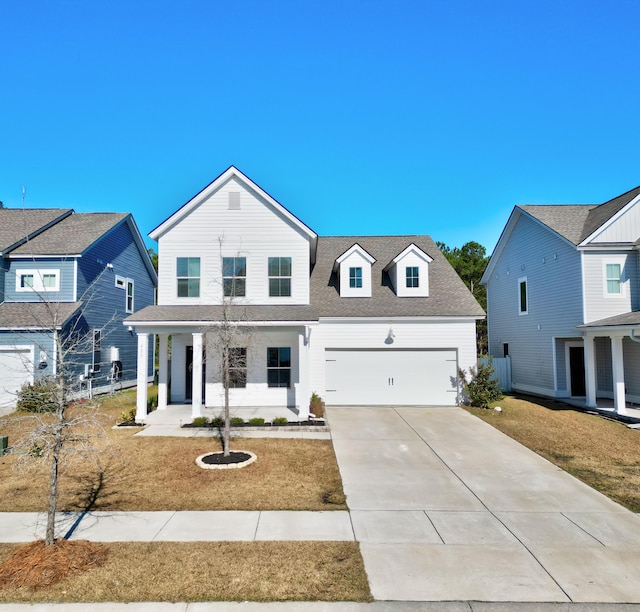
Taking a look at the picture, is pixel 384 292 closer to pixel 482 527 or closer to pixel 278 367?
pixel 278 367

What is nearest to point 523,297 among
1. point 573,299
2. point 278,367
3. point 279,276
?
Result: point 573,299

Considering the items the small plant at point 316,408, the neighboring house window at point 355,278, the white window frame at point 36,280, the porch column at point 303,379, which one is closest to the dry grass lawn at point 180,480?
the porch column at point 303,379

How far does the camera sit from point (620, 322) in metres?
14.6

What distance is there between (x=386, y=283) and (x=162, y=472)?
12.8 m

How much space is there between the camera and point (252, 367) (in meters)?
15.9

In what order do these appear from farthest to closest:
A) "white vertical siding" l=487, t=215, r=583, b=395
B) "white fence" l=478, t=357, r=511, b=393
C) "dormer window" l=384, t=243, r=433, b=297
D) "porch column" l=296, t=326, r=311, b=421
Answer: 1. "white fence" l=478, t=357, r=511, b=393
2. "dormer window" l=384, t=243, r=433, b=297
3. "white vertical siding" l=487, t=215, r=583, b=395
4. "porch column" l=296, t=326, r=311, b=421

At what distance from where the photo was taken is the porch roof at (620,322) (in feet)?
46.0

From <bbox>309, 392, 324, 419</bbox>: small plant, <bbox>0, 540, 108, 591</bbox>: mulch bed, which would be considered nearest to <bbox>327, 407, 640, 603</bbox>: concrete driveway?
<bbox>309, 392, 324, 419</bbox>: small plant

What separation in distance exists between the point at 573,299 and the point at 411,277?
6491 millimetres

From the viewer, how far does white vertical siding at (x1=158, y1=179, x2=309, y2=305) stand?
628 inches

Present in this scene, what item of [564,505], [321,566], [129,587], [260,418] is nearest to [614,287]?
[564,505]

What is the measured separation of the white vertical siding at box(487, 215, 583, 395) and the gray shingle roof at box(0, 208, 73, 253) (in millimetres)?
23208

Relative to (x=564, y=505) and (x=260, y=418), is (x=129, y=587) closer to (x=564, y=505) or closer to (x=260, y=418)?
(x=564, y=505)

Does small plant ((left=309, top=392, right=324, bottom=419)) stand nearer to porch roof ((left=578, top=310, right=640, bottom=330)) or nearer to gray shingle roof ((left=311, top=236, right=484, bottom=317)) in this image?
gray shingle roof ((left=311, top=236, right=484, bottom=317))
